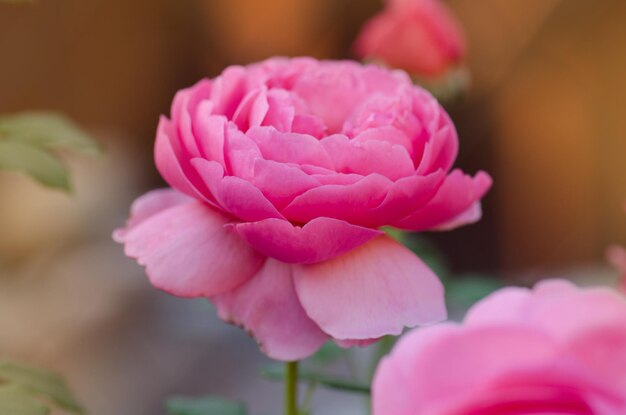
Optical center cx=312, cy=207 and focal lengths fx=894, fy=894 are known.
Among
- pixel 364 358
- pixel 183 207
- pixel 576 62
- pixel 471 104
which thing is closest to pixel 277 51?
pixel 471 104

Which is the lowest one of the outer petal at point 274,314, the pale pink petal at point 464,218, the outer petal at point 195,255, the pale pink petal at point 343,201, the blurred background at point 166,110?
the blurred background at point 166,110

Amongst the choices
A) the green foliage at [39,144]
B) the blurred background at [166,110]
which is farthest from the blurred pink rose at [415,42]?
the blurred background at [166,110]

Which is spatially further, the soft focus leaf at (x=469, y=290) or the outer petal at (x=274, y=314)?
the soft focus leaf at (x=469, y=290)

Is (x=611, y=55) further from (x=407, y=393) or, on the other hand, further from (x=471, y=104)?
(x=407, y=393)

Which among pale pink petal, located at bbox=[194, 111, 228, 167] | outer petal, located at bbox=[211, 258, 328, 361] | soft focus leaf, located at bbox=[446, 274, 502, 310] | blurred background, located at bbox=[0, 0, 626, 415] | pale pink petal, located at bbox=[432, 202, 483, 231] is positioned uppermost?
pale pink petal, located at bbox=[194, 111, 228, 167]

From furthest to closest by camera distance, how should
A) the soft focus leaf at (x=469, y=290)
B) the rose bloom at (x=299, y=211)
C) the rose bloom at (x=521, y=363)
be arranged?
1. the soft focus leaf at (x=469, y=290)
2. the rose bloom at (x=299, y=211)
3. the rose bloom at (x=521, y=363)

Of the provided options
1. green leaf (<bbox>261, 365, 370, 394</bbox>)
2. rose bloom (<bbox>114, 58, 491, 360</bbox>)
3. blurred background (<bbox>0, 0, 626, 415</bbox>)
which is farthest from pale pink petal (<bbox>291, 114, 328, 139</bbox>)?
blurred background (<bbox>0, 0, 626, 415</bbox>)

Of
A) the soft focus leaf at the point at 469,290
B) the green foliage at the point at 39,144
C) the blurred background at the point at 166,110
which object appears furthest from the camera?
the blurred background at the point at 166,110

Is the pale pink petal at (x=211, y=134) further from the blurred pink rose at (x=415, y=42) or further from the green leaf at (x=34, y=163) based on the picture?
the blurred pink rose at (x=415, y=42)

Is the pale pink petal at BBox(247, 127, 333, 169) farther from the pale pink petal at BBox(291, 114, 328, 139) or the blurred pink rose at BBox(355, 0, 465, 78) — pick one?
the blurred pink rose at BBox(355, 0, 465, 78)

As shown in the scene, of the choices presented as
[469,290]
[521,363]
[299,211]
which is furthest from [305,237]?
[469,290]
